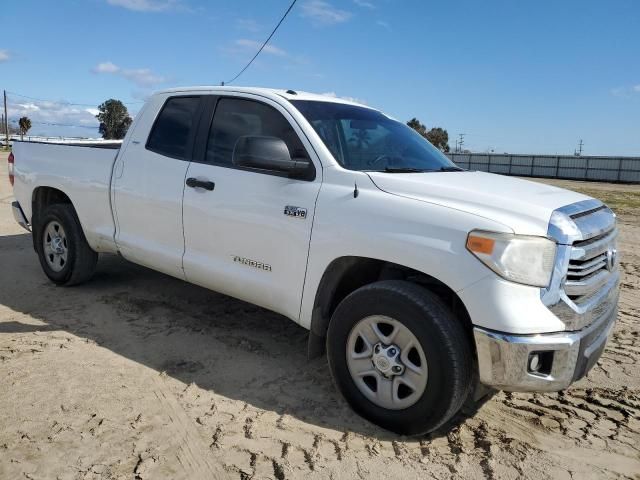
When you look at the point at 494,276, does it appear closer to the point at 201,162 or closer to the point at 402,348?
the point at 402,348

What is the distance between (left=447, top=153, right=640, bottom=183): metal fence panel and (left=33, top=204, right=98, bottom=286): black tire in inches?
1317

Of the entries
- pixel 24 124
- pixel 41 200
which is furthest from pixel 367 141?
pixel 24 124

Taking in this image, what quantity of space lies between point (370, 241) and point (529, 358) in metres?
1.03

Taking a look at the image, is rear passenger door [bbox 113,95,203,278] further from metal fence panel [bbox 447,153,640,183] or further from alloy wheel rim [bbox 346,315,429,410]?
metal fence panel [bbox 447,153,640,183]

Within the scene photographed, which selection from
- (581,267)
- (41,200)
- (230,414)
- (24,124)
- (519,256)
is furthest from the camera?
(24,124)

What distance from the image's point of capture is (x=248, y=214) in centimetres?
367

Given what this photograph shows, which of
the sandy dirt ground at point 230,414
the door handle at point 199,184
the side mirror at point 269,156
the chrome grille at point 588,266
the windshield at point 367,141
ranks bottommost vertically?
the sandy dirt ground at point 230,414

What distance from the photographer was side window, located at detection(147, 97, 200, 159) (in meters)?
4.32

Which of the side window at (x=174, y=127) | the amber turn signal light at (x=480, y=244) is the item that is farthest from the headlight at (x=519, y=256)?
the side window at (x=174, y=127)

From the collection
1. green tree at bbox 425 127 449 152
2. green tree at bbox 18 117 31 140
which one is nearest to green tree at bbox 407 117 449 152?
green tree at bbox 425 127 449 152

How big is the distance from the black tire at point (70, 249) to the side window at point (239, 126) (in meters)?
1.94

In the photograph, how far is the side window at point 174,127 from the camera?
4320mm

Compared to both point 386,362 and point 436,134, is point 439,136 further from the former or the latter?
point 386,362

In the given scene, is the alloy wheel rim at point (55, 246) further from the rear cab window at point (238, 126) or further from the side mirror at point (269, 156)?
the side mirror at point (269, 156)
